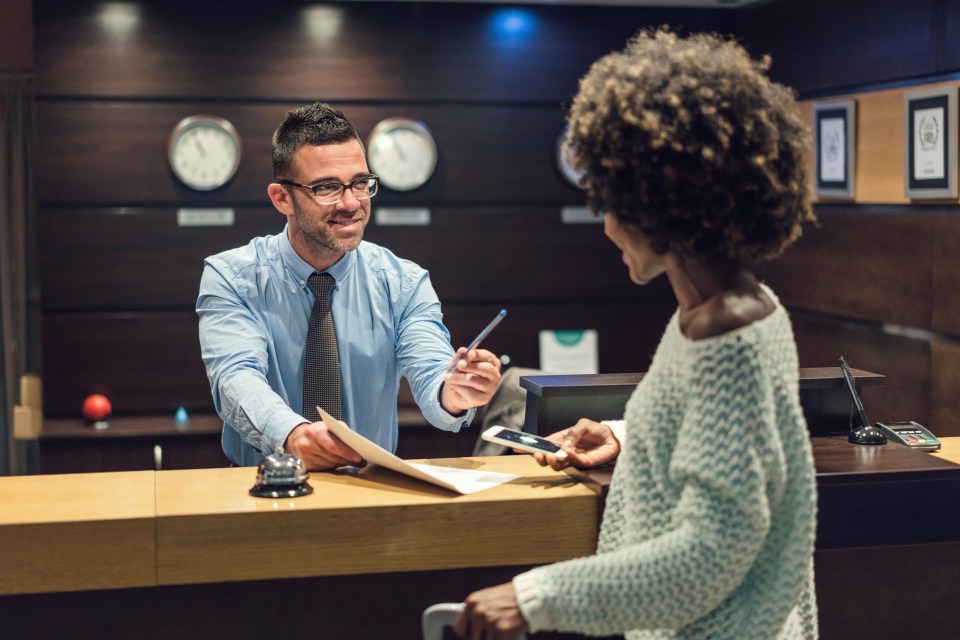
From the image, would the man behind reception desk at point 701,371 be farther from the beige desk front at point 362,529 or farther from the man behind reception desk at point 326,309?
the man behind reception desk at point 326,309

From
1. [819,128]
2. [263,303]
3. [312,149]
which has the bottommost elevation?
[263,303]

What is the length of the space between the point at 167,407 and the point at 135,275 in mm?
630

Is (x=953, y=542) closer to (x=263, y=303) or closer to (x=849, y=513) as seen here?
(x=849, y=513)

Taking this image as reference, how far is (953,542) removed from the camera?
75.2 inches

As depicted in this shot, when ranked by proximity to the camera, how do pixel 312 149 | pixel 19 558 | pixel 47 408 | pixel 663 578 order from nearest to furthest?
pixel 663 578, pixel 19 558, pixel 312 149, pixel 47 408

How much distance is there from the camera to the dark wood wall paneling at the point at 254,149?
5.01 meters

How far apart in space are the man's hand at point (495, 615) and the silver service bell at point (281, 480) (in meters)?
0.62

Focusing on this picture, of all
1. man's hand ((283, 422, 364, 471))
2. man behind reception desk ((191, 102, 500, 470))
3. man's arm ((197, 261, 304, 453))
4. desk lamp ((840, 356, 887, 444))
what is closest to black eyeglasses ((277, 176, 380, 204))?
man behind reception desk ((191, 102, 500, 470))

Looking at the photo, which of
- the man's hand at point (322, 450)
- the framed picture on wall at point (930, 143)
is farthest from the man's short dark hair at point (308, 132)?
the framed picture on wall at point (930, 143)

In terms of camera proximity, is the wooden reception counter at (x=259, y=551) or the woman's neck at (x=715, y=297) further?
the wooden reception counter at (x=259, y=551)

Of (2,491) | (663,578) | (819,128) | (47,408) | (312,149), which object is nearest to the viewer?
(663,578)

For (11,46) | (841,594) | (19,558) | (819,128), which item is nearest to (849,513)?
(841,594)

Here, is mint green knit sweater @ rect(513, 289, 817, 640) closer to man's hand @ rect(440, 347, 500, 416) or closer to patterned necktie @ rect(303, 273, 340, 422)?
man's hand @ rect(440, 347, 500, 416)

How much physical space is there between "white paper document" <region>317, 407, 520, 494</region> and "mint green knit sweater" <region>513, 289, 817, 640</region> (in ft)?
1.83
